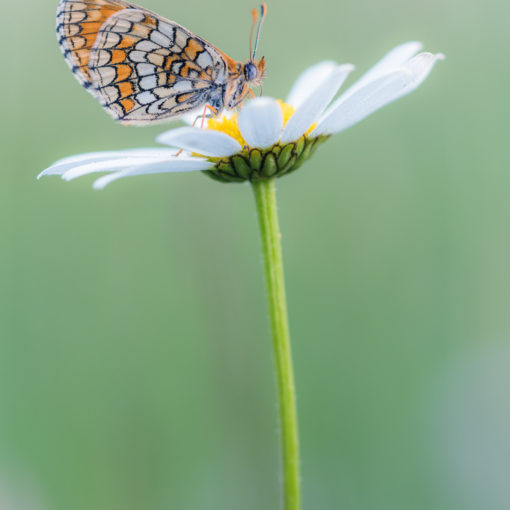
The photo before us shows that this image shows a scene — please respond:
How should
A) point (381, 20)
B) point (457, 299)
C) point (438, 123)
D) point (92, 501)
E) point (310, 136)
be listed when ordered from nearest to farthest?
point (310, 136) → point (92, 501) → point (457, 299) → point (438, 123) → point (381, 20)

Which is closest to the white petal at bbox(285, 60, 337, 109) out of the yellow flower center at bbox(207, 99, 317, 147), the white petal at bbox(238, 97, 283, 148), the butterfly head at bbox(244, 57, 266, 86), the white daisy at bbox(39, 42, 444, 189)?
the butterfly head at bbox(244, 57, 266, 86)

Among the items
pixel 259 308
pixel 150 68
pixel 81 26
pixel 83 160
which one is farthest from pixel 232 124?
pixel 259 308

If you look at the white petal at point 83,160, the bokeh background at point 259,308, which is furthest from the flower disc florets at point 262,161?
the bokeh background at point 259,308

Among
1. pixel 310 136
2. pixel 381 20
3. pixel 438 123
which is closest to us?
pixel 310 136

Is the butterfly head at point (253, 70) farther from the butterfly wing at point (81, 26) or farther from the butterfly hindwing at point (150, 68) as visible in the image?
the butterfly wing at point (81, 26)

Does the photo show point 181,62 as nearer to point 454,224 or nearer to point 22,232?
point 22,232

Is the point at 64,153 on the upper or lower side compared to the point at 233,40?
lower

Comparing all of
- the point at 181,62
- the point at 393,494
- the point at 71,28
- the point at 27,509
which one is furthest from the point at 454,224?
the point at 27,509

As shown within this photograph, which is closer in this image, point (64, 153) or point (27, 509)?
point (27, 509)
